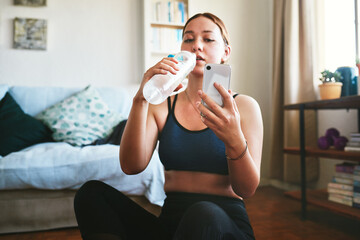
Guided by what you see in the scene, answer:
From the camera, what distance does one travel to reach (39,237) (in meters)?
1.31

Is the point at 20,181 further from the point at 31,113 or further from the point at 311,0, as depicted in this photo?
the point at 311,0

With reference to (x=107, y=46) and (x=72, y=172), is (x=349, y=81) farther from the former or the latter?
(x=107, y=46)

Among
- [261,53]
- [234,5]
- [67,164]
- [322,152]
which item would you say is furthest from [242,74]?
[67,164]

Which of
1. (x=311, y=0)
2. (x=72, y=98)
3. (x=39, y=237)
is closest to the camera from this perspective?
(x=39, y=237)

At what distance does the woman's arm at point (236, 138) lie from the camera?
545 mm

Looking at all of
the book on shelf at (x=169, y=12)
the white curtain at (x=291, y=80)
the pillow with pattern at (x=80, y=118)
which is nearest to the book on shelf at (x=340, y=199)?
the white curtain at (x=291, y=80)

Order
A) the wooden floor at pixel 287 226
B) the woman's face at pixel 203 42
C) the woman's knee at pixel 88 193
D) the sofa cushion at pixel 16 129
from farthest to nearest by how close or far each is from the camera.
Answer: the sofa cushion at pixel 16 129, the wooden floor at pixel 287 226, the woman's face at pixel 203 42, the woman's knee at pixel 88 193

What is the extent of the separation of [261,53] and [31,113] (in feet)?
7.07

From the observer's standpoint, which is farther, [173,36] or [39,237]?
[173,36]

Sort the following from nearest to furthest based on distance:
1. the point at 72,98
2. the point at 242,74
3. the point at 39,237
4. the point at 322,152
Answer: the point at 39,237, the point at 322,152, the point at 72,98, the point at 242,74

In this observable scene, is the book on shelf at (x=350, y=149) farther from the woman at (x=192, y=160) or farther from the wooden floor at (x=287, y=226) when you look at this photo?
the woman at (x=192, y=160)

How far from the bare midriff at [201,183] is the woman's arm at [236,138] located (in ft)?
0.29

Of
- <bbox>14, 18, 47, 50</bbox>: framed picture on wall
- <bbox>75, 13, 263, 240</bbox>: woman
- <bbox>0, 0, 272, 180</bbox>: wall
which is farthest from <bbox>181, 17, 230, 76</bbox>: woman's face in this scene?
<bbox>14, 18, 47, 50</bbox>: framed picture on wall

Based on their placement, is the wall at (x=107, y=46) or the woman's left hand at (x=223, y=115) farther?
the wall at (x=107, y=46)
